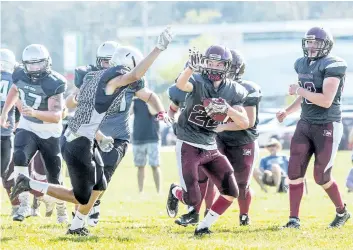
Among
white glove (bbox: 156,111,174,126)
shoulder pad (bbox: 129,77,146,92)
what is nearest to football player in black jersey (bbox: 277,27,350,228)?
white glove (bbox: 156,111,174,126)

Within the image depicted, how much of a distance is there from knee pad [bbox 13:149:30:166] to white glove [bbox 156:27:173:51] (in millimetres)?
2557

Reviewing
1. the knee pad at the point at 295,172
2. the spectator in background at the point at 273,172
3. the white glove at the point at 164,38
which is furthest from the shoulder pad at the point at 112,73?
the spectator in background at the point at 273,172

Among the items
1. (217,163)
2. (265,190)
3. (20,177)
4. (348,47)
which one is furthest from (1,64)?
(348,47)

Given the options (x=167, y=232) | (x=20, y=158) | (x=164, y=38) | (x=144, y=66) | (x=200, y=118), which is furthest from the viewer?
(x=20, y=158)

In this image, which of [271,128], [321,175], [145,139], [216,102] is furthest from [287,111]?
[271,128]

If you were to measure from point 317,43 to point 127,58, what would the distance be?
186 centimetres

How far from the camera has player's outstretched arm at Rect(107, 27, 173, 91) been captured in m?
7.31

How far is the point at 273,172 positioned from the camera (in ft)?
49.8

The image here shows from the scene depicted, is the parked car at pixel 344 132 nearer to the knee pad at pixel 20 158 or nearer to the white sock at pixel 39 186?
the knee pad at pixel 20 158

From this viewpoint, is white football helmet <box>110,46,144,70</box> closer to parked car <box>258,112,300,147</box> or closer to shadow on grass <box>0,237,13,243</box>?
shadow on grass <box>0,237,13,243</box>

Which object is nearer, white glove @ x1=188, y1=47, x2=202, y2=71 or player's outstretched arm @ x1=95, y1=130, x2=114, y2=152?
white glove @ x1=188, y1=47, x2=202, y2=71

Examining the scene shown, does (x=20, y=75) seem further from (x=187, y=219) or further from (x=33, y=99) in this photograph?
(x=187, y=219)

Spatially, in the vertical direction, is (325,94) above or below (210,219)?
above

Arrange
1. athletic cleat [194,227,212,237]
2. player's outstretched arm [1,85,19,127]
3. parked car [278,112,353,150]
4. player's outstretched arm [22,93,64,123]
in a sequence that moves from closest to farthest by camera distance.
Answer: athletic cleat [194,227,212,237]
player's outstretched arm [22,93,64,123]
player's outstretched arm [1,85,19,127]
parked car [278,112,353,150]
